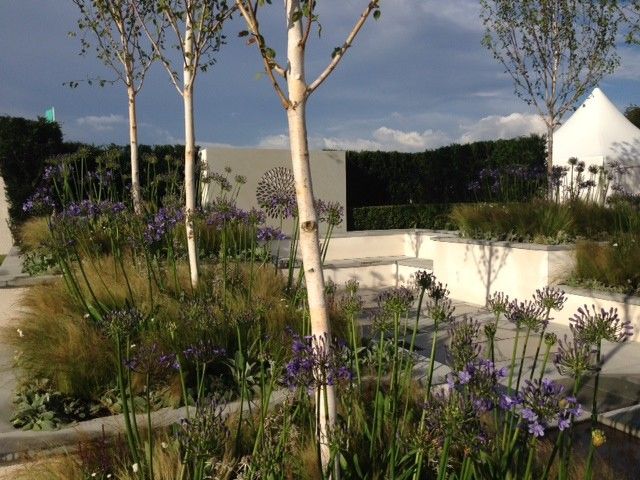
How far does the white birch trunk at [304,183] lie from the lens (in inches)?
85.7

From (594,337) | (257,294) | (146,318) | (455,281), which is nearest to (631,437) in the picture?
(594,337)

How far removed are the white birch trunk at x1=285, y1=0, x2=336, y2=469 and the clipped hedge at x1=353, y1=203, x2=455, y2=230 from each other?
1135 centimetres

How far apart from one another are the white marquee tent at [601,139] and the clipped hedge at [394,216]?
423 centimetres

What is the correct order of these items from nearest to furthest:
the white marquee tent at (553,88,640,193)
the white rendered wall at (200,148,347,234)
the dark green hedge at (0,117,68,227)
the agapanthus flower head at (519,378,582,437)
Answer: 1. the agapanthus flower head at (519,378,582,437)
2. the dark green hedge at (0,117,68,227)
3. the white rendered wall at (200,148,347,234)
4. the white marquee tent at (553,88,640,193)

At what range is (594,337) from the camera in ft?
6.04

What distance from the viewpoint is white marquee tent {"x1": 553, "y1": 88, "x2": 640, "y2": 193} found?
14.8m

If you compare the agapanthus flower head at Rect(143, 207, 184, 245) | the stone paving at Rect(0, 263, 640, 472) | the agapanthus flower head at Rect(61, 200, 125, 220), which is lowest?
the stone paving at Rect(0, 263, 640, 472)

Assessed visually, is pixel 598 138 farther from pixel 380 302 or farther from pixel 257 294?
pixel 380 302

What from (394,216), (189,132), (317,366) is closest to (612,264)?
(189,132)

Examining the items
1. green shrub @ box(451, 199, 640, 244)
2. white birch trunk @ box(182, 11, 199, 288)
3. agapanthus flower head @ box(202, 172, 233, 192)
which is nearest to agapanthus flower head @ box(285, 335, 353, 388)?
white birch trunk @ box(182, 11, 199, 288)

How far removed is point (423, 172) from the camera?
15188mm

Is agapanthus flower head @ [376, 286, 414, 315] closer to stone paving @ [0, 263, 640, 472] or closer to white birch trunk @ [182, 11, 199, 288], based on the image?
stone paving @ [0, 263, 640, 472]

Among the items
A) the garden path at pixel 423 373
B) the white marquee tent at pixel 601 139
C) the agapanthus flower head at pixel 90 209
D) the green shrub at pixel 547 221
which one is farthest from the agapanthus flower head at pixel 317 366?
the white marquee tent at pixel 601 139

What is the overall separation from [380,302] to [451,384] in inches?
24.4
